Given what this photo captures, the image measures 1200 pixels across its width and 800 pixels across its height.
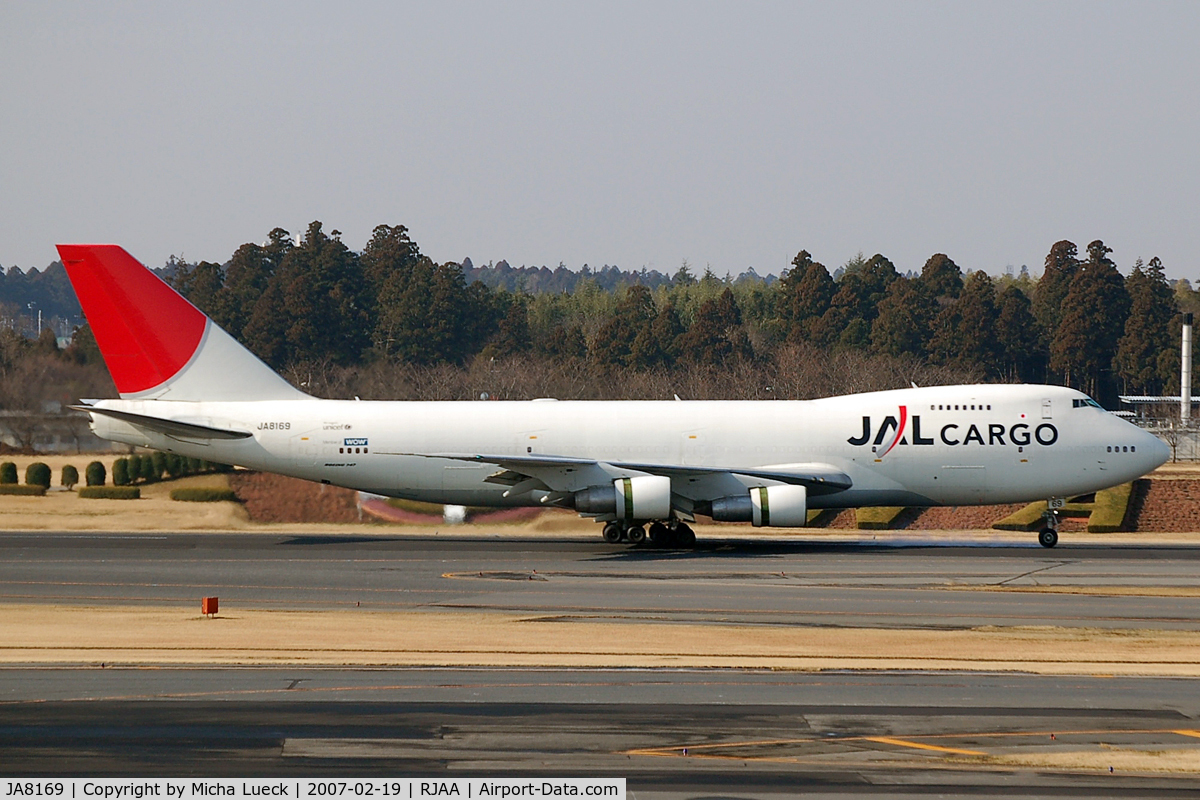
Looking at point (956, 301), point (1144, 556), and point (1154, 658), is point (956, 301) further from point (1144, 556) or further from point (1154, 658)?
point (1154, 658)

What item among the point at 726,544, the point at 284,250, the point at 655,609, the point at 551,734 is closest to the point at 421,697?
the point at 551,734

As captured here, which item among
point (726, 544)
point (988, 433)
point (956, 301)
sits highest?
point (956, 301)

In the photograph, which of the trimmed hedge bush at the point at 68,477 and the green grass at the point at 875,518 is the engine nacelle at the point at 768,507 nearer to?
the green grass at the point at 875,518

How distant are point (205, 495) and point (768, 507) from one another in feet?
72.3

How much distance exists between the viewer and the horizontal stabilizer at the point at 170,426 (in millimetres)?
41125

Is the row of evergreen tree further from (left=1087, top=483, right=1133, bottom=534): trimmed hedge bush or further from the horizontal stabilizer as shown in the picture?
the horizontal stabilizer

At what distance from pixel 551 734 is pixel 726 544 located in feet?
89.8

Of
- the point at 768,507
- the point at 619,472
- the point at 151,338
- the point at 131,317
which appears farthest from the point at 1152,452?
the point at 131,317

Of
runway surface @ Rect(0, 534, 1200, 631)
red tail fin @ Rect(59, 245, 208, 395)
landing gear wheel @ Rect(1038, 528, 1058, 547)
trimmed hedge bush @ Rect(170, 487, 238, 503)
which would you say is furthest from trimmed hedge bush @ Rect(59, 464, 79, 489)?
landing gear wheel @ Rect(1038, 528, 1058, 547)

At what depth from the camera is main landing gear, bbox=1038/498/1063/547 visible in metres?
41.6

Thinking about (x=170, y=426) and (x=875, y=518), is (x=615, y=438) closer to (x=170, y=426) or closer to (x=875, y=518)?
(x=170, y=426)

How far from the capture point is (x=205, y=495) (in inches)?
1909

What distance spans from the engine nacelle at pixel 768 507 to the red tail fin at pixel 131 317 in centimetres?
1895

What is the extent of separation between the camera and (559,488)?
135 ft
